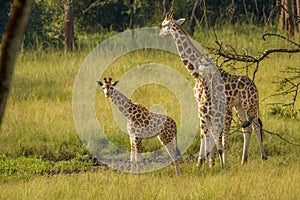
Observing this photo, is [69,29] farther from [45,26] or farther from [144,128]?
[144,128]

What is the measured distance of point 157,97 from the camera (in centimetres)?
1396

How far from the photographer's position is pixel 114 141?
11438mm

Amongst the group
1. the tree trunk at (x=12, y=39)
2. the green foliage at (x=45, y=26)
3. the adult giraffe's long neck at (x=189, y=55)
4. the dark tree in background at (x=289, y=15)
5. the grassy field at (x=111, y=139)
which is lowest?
the grassy field at (x=111, y=139)

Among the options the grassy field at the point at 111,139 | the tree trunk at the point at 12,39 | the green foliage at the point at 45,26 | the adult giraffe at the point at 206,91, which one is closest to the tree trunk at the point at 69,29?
the green foliage at the point at 45,26

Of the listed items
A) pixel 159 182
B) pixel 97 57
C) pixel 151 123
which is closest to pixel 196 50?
pixel 151 123

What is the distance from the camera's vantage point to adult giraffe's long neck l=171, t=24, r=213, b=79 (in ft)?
31.4

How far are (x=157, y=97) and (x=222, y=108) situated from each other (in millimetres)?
4350

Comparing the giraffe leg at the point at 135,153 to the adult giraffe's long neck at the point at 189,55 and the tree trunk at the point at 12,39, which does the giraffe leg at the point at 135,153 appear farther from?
the tree trunk at the point at 12,39

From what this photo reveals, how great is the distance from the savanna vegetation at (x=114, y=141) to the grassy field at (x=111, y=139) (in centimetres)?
1

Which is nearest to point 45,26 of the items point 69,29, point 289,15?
point 69,29

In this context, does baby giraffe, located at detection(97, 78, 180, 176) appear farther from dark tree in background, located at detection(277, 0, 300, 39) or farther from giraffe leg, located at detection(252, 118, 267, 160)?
dark tree in background, located at detection(277, 0, 300, 39)

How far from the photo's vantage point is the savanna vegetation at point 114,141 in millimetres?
7844

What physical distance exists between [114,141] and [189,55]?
7.49ft

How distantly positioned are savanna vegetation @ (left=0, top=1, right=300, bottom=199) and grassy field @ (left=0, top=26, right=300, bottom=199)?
13 millimetres
